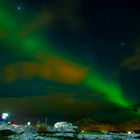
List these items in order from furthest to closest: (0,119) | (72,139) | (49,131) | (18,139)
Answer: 1. (0,119)
2. (49,131)
3. (72,139)
4. (18,139)

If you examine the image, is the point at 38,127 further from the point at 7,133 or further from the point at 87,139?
the point at 87,139

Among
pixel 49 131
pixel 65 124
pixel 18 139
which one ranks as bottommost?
pixel 18 139

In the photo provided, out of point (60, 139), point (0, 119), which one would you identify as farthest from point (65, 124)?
point (60, 139)

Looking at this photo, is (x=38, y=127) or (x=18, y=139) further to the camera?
(x=38, y=127)

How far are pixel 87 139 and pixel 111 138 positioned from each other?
30.1 ft

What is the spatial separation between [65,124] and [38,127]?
55213 mm

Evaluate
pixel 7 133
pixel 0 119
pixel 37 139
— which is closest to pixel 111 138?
pixel 37 139

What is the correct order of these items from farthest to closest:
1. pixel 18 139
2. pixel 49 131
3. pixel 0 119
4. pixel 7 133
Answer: pixel 0 119
pixel 49 131
pixel 7 133
pixel 18 139

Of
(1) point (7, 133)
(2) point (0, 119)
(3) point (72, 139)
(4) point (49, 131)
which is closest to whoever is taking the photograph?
(3) point (72, 139)

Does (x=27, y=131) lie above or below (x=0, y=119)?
below

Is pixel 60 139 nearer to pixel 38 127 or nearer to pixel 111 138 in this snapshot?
pixel 111 138

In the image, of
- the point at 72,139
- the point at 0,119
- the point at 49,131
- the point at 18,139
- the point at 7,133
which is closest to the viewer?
the point at 18,139

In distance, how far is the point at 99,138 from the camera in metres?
107

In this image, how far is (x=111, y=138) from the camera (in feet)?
358
